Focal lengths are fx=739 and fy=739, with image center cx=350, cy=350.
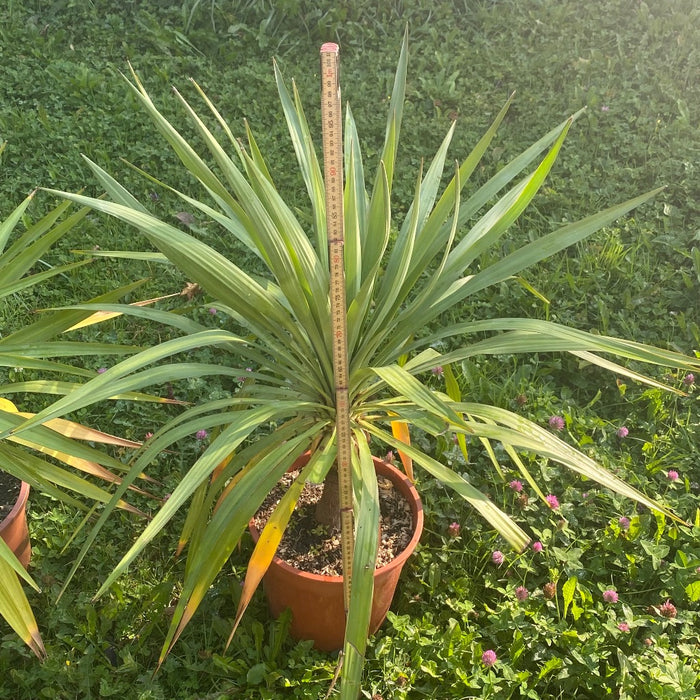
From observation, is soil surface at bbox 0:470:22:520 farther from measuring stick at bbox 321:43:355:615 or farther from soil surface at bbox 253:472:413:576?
measuring stick at bbox 321:43:355:615

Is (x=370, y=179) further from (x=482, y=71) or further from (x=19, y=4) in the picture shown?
(x=19, y=4)

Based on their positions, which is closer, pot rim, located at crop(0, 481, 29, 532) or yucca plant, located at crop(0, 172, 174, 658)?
yucca plant, located at crop(0, 172, 174, 658)

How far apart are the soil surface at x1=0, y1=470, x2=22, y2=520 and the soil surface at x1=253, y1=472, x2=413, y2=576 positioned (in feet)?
2.08

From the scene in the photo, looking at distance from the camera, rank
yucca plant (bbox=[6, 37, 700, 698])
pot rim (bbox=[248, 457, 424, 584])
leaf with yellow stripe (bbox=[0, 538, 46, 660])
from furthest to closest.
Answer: pot rim (bbox=[248, 457, 424, 584])
leaf with yellow stripe (bbox=[0, 538, 46, 660])
yucca plant (bbox=[6, 37, 700, 698])

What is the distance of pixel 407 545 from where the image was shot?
6.07 feet

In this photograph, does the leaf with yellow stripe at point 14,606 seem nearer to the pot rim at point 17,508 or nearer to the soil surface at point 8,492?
the pot rim at point 17,508

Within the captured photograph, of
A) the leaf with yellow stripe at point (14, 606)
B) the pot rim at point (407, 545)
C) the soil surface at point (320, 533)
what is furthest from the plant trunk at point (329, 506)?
the leaf with yellow stripe at point (14, 606)

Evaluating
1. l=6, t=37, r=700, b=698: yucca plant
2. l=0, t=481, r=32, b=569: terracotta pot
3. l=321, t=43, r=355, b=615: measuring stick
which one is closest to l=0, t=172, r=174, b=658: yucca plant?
l=0, t=481, r=32, b=569: terracotta pot

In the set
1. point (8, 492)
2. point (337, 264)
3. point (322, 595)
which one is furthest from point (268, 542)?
point (8, 492)

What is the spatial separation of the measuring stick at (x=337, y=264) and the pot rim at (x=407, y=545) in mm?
173

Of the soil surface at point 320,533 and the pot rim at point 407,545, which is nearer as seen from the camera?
the pot rim at point 407,545

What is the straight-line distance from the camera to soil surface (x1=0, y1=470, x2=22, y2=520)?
190cm

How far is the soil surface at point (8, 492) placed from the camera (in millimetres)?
1896

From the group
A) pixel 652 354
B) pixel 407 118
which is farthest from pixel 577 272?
pixel 652 354
